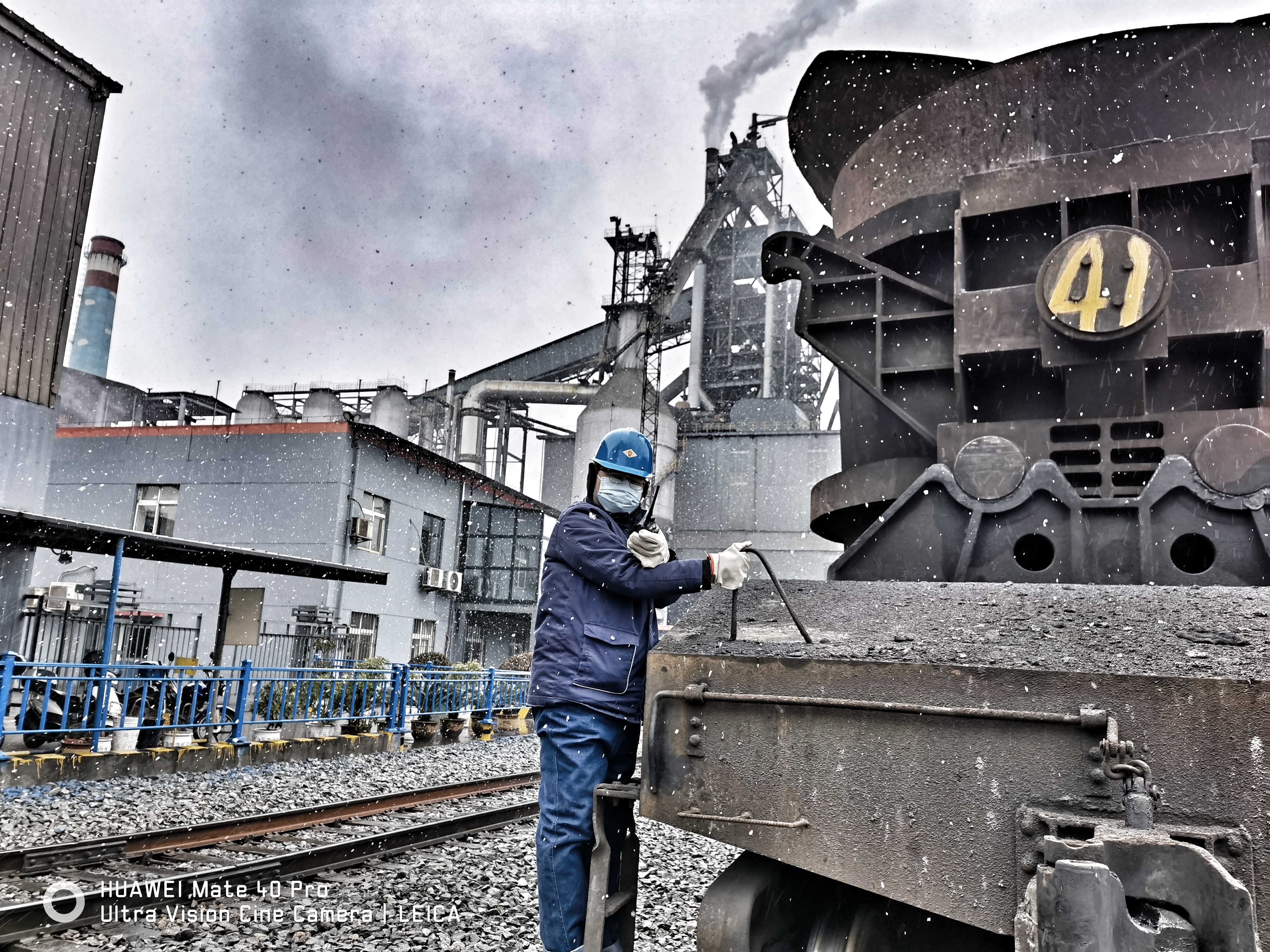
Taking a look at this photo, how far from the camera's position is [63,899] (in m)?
4.27

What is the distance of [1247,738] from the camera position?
182cm

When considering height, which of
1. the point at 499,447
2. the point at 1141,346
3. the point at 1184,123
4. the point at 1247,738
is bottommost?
the point at 1247,738

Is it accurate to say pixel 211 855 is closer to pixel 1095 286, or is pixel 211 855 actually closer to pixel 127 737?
pixel 1095 286

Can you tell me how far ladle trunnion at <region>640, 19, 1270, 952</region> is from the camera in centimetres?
189

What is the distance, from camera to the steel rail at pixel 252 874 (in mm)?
3990

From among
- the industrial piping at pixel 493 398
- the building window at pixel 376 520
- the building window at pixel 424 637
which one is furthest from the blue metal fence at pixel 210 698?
the industrial piping at pixel 493 398

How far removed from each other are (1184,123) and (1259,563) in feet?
6.26

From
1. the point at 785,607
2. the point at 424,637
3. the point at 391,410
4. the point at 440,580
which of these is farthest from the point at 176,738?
the point at 391,410

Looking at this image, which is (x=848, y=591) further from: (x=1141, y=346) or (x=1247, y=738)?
(x=1141, y=346)

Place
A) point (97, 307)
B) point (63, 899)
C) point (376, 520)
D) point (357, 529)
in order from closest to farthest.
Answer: point (63, 899)
point (357, 529)
point (376, 520)
point (97, 307)

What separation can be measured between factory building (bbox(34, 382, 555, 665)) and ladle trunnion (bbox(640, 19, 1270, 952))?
15.3 meters

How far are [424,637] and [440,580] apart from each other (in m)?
1.75

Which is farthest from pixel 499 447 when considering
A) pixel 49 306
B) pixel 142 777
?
pixel 142 777

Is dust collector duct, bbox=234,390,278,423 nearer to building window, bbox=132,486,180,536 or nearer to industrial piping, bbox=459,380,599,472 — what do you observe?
industrial piping, bbox=459,380,599,472
